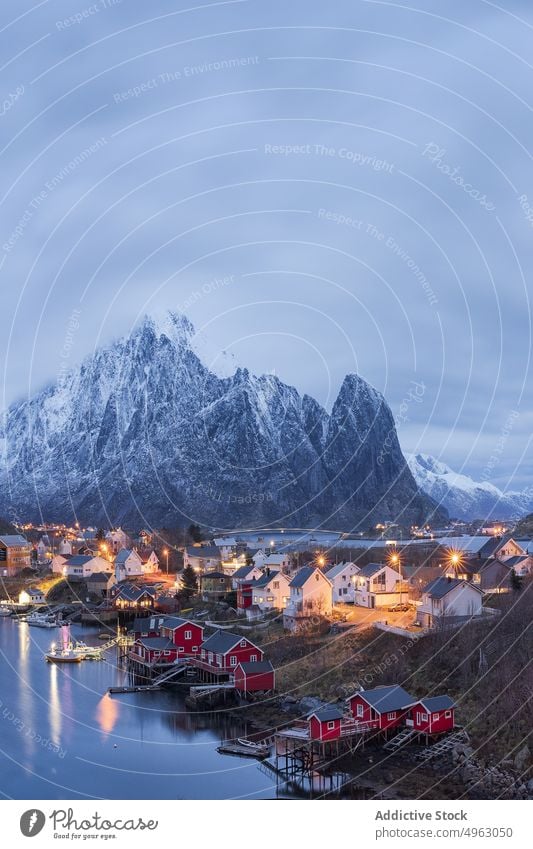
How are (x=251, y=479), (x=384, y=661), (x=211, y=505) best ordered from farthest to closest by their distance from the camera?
1. (x=251, y=479)
2. (x=211, y=505)
3. (x=384, y=661)

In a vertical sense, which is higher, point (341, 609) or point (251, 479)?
point (251, 479)

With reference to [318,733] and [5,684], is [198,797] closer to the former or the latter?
[318,733]

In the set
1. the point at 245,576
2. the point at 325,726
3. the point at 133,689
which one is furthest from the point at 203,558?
the point at 325,726

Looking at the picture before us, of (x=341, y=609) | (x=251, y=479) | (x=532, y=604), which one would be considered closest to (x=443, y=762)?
(x=532, y=604)

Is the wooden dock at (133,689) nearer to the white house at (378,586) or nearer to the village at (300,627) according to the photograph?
the village at (300,627)

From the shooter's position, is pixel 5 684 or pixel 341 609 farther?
pixel 341 609
